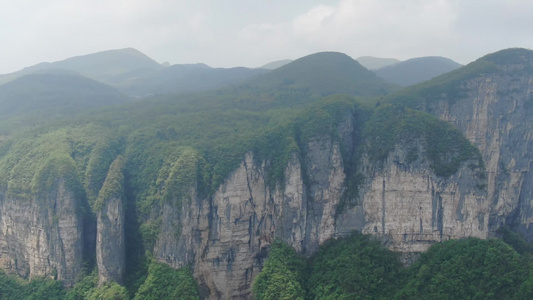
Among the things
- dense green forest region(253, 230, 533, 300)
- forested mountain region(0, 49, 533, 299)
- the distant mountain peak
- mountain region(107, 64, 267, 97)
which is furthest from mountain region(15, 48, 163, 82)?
dense green forest region(253, 230, 533, 300)

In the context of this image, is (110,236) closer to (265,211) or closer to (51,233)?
(51,233)

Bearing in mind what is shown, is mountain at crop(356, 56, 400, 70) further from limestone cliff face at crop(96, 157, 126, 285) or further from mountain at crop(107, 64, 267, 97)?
limestone cliff face at crop(96, 157, 126, 285)

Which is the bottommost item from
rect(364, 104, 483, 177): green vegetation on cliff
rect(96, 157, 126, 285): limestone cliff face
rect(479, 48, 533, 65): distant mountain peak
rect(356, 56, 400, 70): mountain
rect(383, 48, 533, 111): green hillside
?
rect(96, 157, 126, 285): limestone cliff face

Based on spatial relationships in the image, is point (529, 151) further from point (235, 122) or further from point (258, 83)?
point (258, 83)

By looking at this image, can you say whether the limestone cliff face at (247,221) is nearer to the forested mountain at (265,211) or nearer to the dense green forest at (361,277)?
the forested mountain at (265,211)

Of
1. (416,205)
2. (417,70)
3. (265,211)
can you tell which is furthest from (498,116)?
(417,70)

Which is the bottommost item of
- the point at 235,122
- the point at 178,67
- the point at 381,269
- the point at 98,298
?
the point at 98,298

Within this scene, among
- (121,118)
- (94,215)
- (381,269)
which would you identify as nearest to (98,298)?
(94,215)
